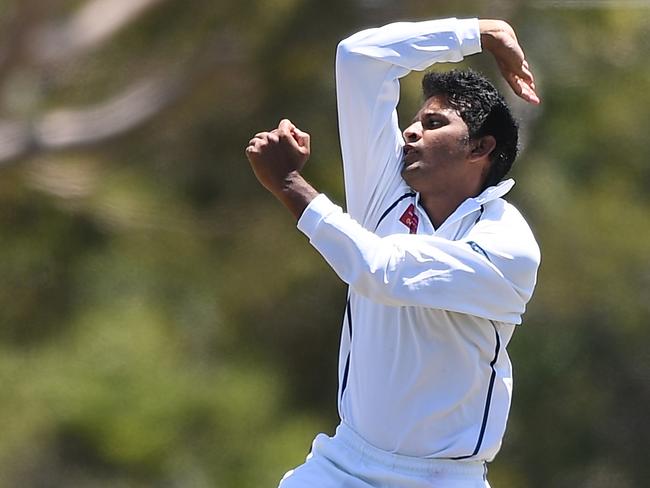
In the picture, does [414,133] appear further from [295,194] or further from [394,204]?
[295,194]

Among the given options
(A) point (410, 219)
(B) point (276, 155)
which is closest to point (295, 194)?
(B) point (276, 155)

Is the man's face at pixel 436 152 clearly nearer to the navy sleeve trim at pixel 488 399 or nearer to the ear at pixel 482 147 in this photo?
the ear at pixel 482 147

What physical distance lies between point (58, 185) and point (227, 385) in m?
1.80

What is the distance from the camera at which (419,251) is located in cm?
406

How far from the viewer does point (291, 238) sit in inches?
495

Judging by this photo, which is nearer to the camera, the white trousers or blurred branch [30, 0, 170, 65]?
the white trousers

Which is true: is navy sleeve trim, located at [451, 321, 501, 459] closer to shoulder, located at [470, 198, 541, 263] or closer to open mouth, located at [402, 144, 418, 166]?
shoulder, located at [470, 198, 541, 263]

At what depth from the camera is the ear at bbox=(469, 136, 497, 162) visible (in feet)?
14.4

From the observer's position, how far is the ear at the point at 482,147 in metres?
4.40

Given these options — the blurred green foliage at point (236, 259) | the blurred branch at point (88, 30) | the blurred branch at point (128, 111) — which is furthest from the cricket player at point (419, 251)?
the blurred branch at point (88, 30)

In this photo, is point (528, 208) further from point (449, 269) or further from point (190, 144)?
point (449, 269)

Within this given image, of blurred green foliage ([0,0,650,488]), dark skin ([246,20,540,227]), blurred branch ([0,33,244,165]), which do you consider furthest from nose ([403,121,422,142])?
blurred branch ([0,33,244,165])

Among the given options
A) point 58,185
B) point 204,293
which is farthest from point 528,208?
point 58,185

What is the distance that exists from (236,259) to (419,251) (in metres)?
9.18
